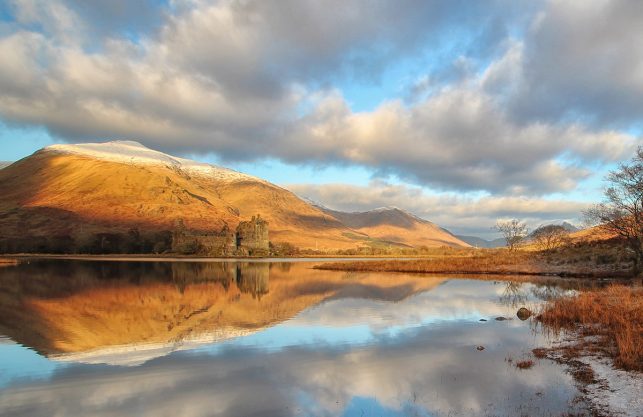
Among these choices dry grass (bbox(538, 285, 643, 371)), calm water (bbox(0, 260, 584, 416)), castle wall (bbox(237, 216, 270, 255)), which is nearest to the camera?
calm water (bbox(0, 260, 584, 416))

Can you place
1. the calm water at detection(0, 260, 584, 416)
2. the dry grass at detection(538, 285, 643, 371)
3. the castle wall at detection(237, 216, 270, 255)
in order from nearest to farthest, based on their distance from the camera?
1. the calm water at detection(0, 260, 584, 416)
2. the dry grass at detection(538, 285, 643, 371)
3. the castle wall at detection(237, 216, 270, 255)

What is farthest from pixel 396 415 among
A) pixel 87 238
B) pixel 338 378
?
pixel 87 238

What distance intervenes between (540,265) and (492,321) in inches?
2144

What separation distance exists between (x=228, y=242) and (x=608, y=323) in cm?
14982

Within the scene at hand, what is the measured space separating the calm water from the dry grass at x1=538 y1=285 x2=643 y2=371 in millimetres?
1874

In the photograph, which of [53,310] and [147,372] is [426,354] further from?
[53,310]

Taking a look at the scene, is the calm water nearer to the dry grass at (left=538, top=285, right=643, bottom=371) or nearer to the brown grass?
the dry grass at (left=538, top=285, right=643, bottom=371)

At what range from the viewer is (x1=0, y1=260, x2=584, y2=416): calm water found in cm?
1267

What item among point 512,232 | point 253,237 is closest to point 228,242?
point 253,237

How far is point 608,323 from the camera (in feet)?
70.1

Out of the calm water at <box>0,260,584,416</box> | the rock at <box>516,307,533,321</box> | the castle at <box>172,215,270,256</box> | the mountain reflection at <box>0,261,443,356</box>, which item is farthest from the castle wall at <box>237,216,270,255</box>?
the rock at <box>516,307,533,321</box>

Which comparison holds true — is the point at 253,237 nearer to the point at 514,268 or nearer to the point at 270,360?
the point at 514,268

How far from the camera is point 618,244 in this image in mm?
70188

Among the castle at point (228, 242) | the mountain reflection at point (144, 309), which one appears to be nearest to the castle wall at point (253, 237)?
the castle at point (228, 242)
